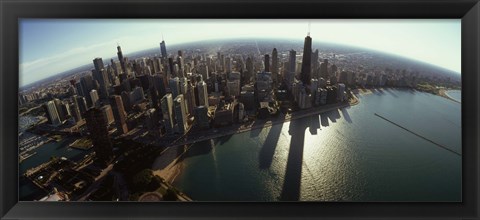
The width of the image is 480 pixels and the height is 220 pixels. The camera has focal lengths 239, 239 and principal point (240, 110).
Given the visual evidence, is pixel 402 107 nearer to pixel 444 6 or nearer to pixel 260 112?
pixel 260 112

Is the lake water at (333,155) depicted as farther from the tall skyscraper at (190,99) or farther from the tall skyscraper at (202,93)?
the tall skyscraper at (202,93)

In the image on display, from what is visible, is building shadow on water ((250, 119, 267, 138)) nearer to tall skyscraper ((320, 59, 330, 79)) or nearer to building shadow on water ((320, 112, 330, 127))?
building shadow on water ((320, 112, 330, 127))

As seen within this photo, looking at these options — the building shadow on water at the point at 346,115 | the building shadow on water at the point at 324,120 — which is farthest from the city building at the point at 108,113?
the building shadow on water at the point at 346,115

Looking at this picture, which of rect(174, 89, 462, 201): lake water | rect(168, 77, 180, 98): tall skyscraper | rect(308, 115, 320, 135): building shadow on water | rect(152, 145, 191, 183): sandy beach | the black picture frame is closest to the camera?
the black picture frame

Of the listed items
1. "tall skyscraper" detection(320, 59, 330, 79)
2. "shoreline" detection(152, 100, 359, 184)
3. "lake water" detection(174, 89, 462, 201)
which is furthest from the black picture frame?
"tall skyscraper" detection(320, 59, 330, 79)

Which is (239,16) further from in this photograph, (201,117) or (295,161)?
(201,117)

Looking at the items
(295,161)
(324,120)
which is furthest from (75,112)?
(324,120)
